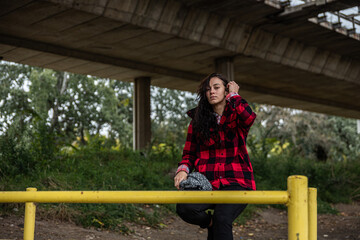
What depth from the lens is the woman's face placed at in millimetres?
4090

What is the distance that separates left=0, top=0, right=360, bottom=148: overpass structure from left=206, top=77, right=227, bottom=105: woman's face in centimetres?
821

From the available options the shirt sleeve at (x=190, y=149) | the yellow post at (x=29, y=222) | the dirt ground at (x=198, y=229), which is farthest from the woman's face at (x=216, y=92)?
the dirt ground at (x=198, y=229)

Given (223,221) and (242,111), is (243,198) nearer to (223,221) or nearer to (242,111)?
(223,221)

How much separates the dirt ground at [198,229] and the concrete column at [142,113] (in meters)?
8.55

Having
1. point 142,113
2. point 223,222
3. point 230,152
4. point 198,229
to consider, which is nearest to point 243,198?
point 223,222

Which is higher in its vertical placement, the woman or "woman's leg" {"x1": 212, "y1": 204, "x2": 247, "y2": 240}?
the woman

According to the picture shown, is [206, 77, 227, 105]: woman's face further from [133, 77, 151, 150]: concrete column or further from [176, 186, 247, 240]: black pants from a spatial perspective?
[133, 77, 151, 150]: concrete column

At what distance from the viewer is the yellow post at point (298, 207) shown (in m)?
2.89

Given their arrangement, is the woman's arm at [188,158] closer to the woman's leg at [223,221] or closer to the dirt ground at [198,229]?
the woman's leg at [223,221]

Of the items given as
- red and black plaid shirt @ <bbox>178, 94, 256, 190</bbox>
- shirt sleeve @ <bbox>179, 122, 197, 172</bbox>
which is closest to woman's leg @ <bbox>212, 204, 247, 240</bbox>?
red and black plaid shirt @ <bbox>178, 94, 256, 190</bbox>

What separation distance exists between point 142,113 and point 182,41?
5.78m

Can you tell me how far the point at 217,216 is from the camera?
12.1ft

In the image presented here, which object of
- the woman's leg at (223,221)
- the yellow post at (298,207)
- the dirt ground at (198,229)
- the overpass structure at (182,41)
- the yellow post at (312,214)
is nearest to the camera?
the yellow post at (298,207)

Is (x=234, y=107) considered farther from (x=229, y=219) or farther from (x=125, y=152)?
(x=125, y=152)
